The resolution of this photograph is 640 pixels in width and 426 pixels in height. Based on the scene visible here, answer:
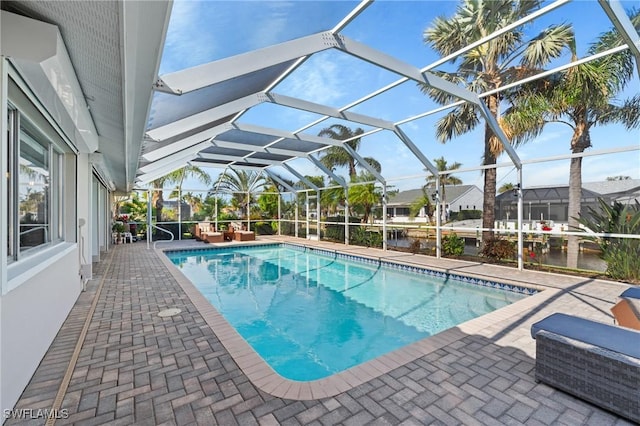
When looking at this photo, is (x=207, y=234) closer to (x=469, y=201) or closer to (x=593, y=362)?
(x=469, y=201)

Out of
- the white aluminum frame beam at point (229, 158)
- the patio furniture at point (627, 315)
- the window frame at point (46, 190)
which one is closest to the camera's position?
the window frame at point (46, 190)

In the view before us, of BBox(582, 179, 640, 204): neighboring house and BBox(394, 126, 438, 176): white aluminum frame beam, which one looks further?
BBox(394, 126, 438, 176): white aluminum frame beam

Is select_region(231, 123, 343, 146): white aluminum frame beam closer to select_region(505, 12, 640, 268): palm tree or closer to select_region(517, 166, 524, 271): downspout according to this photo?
select_region(505, 12, 640, 268): palm tree

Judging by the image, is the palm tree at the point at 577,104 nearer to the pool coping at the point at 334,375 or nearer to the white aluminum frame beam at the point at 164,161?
the pool coping at the point at 334,375

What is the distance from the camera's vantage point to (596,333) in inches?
112

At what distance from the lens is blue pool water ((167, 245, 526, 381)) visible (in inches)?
196

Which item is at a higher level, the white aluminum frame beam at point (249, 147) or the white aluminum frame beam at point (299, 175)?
the white aluminum frame beam at point (249, 147)

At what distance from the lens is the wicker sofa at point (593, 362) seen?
2.44 m

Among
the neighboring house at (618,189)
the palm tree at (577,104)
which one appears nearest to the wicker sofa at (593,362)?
the neighboring house at (618,189)

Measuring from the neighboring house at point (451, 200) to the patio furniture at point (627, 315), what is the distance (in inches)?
256

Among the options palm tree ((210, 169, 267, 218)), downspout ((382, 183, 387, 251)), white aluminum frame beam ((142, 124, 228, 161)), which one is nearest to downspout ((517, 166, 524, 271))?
downspout ((382, 183, 387, 251))

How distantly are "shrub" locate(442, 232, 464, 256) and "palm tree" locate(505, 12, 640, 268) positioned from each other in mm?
3165

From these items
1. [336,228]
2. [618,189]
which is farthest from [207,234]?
[618,189]

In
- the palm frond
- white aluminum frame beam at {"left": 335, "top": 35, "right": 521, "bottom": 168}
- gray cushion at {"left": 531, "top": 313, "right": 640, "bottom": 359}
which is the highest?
the palm frond
